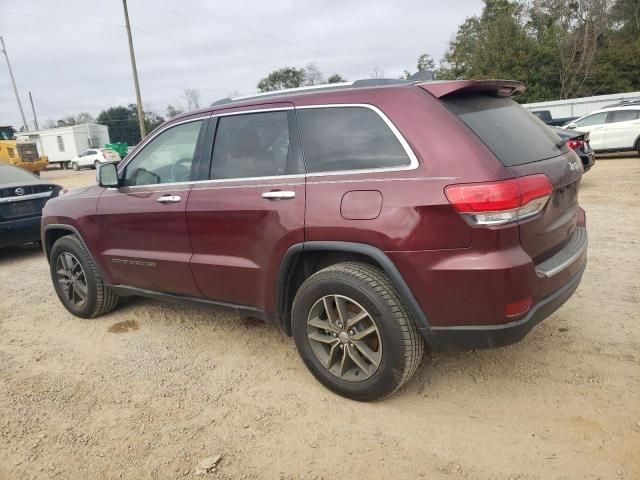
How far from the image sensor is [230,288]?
3396 mm

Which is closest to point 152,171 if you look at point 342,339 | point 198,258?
point 198,258

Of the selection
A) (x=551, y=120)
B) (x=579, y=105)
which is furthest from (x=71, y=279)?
(x=579, y=105)

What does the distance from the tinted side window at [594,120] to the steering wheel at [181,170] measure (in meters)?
14.0

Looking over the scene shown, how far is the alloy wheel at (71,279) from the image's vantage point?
4.55m

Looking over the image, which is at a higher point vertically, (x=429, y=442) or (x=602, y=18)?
(x=602, y=18)

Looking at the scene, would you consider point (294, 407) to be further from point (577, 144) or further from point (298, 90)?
point (577, 144)

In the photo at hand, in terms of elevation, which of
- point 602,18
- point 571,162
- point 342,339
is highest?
point 602,18

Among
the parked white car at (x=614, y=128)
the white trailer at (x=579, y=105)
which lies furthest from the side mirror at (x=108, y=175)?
the white trailer at (x=579, y=105)

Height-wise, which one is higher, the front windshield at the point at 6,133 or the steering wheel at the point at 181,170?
the front windshield at the point at 6,133

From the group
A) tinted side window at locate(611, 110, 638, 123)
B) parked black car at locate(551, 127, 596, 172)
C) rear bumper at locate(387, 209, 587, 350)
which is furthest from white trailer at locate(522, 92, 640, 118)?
rear bumper at locate(387, 209, 587, 350)

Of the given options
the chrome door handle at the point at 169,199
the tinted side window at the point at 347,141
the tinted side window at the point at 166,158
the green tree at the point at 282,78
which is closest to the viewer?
the tinted side window at the point at 347,141

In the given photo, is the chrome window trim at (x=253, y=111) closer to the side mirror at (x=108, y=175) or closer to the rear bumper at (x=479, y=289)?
the side mirror at (x=108, y=175)

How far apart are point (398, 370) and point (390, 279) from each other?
51cm

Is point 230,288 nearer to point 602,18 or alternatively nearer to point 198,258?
point 198,258
